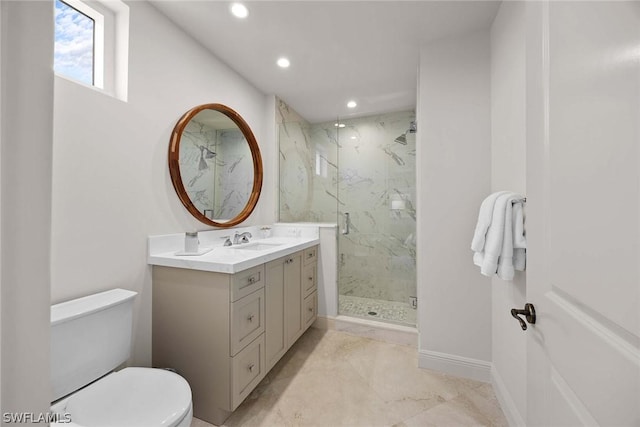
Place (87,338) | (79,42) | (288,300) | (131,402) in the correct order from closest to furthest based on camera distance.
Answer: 1. (131,402)
2. (87,338)
3. (79,42)
4. (288,300)

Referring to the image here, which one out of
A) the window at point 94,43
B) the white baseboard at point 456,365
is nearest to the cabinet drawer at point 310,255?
the white baseboard at point 456,365

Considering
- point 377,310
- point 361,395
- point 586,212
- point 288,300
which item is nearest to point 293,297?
point 288,300

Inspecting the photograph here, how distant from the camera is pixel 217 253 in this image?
69.6 inches

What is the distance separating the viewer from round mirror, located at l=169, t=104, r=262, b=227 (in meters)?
1.81

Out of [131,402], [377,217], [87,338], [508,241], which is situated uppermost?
[377,217]

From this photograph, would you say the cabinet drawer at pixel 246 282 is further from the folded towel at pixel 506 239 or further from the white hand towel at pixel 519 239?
the white hand towel at pixel 519 239

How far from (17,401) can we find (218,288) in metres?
1.19

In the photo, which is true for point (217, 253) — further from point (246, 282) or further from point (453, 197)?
point (453, 197)

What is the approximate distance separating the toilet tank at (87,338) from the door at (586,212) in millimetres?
1581

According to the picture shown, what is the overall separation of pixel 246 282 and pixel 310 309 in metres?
1.08

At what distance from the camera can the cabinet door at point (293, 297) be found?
1979 millimetres

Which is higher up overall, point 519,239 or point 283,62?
point 283,62

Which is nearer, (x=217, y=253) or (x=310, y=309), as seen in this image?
(x=217, y=253)

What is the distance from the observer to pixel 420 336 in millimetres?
1964
